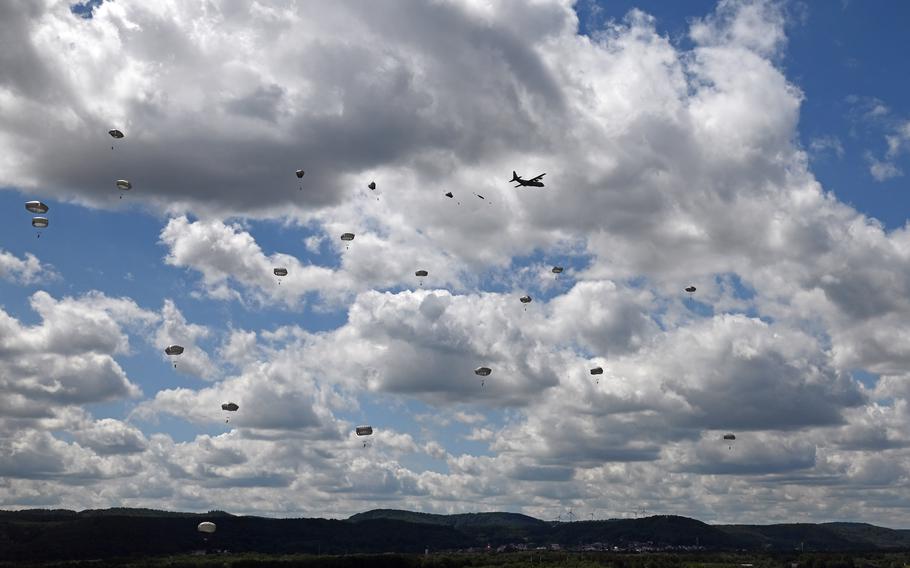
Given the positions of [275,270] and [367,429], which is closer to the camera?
[275,270]

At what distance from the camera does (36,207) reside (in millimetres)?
147375

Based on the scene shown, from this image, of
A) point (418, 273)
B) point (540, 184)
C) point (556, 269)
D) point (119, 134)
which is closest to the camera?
point (119, 134)

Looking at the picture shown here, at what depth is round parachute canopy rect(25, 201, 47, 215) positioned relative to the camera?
480ft

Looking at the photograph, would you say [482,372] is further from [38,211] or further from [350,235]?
[38,211]

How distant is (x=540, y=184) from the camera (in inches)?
6703

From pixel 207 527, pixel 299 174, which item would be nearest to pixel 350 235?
pixel 299 174

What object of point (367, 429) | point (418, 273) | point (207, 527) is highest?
point (418, 273)

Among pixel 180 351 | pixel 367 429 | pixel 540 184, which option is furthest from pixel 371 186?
pixel 367 429

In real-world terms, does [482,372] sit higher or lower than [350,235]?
lower

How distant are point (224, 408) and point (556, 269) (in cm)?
6989

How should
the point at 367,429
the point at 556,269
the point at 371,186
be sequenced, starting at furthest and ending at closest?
the point at 367,429
the point at 556,269
the point at 371,186

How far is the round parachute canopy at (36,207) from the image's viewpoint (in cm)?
14625

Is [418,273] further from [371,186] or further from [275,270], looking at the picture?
[275,270]

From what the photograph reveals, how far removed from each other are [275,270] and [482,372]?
47169 millimetres
